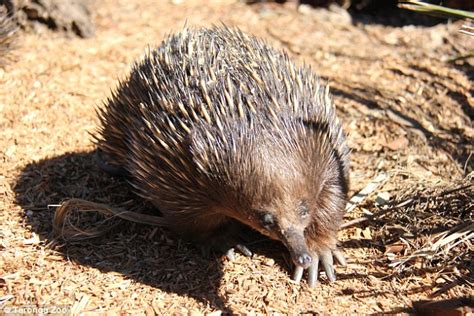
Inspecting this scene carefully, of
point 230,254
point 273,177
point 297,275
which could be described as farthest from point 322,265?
point 273,177

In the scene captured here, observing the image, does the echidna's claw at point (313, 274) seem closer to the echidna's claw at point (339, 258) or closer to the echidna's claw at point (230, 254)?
the echidna's claw at point (339, 258)

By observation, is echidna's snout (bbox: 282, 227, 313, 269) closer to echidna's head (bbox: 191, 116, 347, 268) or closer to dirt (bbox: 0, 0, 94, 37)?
echidna's head (bbox: 191, 116, 347, 268)

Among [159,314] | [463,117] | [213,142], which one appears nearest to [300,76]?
[213,142]

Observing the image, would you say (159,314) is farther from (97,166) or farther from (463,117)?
(463,117)

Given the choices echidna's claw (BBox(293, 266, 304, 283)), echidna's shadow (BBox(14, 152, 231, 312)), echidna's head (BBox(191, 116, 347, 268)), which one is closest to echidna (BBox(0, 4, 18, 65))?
echidna's shadow (BBox(14, 152, 231, 312))

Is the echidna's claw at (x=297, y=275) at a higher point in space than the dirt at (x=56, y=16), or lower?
lower

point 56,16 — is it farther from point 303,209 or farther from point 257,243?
point 303,209

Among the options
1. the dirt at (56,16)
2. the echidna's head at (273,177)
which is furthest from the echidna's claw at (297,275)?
the dirt at (56,16)
